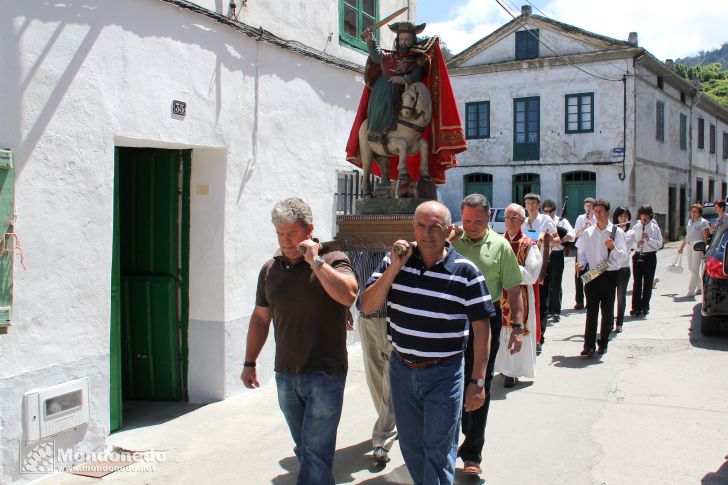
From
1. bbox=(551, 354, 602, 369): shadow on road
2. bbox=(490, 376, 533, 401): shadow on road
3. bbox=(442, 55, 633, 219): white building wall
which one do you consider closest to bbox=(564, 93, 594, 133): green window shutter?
bbox=(442, 55, 633, 219): white building wall

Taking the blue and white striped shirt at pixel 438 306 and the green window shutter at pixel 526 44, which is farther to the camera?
the green window shutter at pixel 526 44

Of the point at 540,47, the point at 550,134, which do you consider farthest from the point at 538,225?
the point at 540,47

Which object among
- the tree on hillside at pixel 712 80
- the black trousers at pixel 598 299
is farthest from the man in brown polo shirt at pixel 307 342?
the tree on hillside at pixel 712 80

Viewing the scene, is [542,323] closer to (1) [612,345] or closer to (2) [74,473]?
(1) [612,345]

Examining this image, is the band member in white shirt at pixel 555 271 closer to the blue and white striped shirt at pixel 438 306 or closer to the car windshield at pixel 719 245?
the car windshield at pixel 719 245

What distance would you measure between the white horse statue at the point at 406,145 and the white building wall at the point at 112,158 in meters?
1.58

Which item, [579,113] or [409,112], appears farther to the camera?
[579,113]

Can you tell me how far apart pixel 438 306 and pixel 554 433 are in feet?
7.86

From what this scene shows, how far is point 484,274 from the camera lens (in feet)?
15.3

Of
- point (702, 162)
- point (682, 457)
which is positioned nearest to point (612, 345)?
point (682, 457)

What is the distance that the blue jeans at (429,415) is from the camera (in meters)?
3.60

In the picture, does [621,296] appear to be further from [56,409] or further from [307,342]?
[56,409]

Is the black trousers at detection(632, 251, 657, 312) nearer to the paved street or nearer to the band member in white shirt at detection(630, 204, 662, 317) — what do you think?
the band member in white shirt at detection(630, 204, 662, 317)

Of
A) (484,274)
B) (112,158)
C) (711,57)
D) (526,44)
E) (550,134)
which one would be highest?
(711,57)
